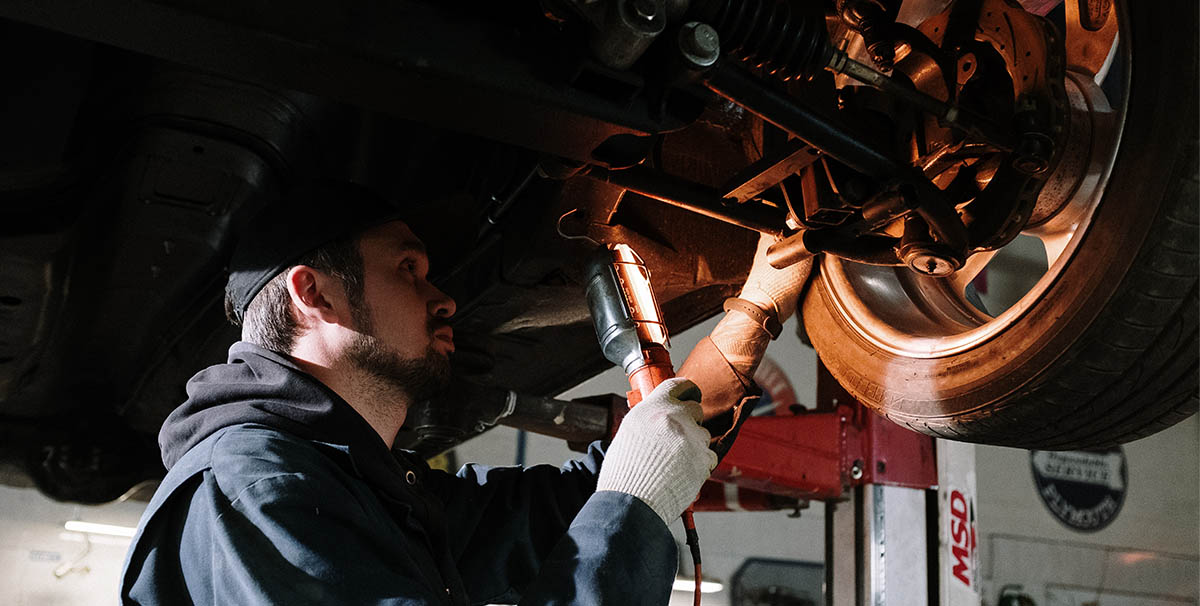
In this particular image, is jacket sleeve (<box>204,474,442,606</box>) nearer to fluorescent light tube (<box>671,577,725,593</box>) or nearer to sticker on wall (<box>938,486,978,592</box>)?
sticker on wall (<box>938,486,978,592</box>)

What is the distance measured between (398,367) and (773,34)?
2.14ft

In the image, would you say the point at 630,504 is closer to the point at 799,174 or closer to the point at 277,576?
the point at 277,576

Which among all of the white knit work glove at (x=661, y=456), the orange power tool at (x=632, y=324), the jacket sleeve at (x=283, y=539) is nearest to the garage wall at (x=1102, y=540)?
the orange power tool at (x=632, y=324)

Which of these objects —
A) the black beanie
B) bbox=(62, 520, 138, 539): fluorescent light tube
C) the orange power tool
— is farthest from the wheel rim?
bbox=(62, 520, 138, 539): fluorescent light tube

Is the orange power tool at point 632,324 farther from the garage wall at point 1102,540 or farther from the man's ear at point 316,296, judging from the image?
the garage wall at point 1102,540

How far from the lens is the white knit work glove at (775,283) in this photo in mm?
1399

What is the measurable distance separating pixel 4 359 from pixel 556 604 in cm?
164

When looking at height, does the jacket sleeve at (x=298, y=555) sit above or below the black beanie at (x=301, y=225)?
below

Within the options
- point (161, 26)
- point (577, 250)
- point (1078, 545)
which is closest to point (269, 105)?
point (577, 250)

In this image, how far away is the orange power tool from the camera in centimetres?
118

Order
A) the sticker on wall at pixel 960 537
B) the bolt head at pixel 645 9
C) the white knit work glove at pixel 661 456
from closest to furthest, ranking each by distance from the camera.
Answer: the bolt head at pixel 645 9 → the white knit work glove at pixel 661 456 → the sticker on wall at pixel 960 537

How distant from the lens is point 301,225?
1270mm

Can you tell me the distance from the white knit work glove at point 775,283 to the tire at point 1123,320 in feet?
0.83

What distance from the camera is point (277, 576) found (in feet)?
2.77
